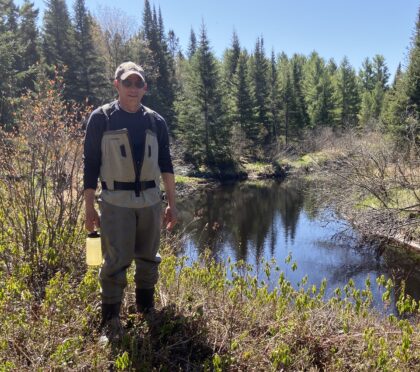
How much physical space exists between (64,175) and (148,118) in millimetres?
2044

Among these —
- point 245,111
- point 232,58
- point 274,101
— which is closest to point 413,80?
point 245,111

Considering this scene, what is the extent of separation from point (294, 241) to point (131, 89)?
11815 millimetres

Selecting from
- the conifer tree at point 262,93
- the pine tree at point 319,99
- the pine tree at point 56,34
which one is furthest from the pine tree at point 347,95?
the pine tree at point 56,34

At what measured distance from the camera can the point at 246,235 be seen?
15.1 meters

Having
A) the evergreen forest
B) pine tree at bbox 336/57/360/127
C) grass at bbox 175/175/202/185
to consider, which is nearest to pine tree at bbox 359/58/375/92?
pine tree at bbox 336/57/360/127

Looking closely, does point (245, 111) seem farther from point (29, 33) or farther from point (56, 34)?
point (29, 33)

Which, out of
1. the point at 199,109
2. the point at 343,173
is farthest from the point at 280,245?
the point at 199,109

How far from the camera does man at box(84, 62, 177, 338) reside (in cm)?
307

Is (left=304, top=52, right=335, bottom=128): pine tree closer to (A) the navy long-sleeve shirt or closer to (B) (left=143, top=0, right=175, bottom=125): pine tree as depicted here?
(B) (left=143, top=0, right=175, bottom=125): pine tree

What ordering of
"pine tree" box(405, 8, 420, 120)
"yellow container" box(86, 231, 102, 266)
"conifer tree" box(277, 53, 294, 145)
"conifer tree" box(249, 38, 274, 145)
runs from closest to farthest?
1. "yellow container" box(86, 231, 102, 266)
2. "pine tree" box(405, 8, 420, 120)
3. "conifer tree" box(249, 38, 274, 145)
4. "conifer tree" box(277, 53, 294, 145)

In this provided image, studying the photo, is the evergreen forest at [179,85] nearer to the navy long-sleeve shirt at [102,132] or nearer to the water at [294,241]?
the water at [294,241]

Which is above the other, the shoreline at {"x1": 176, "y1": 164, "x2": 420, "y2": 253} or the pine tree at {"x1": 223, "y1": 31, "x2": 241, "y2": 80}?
the pine tree at {"x1": 223, "y1": 31, "x2": 241, "y2": 80}

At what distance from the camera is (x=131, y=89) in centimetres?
313

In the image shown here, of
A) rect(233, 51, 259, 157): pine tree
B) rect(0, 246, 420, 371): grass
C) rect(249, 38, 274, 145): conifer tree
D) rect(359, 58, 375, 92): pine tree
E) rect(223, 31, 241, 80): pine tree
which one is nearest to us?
rect(0, 246, 420, 371): grass
